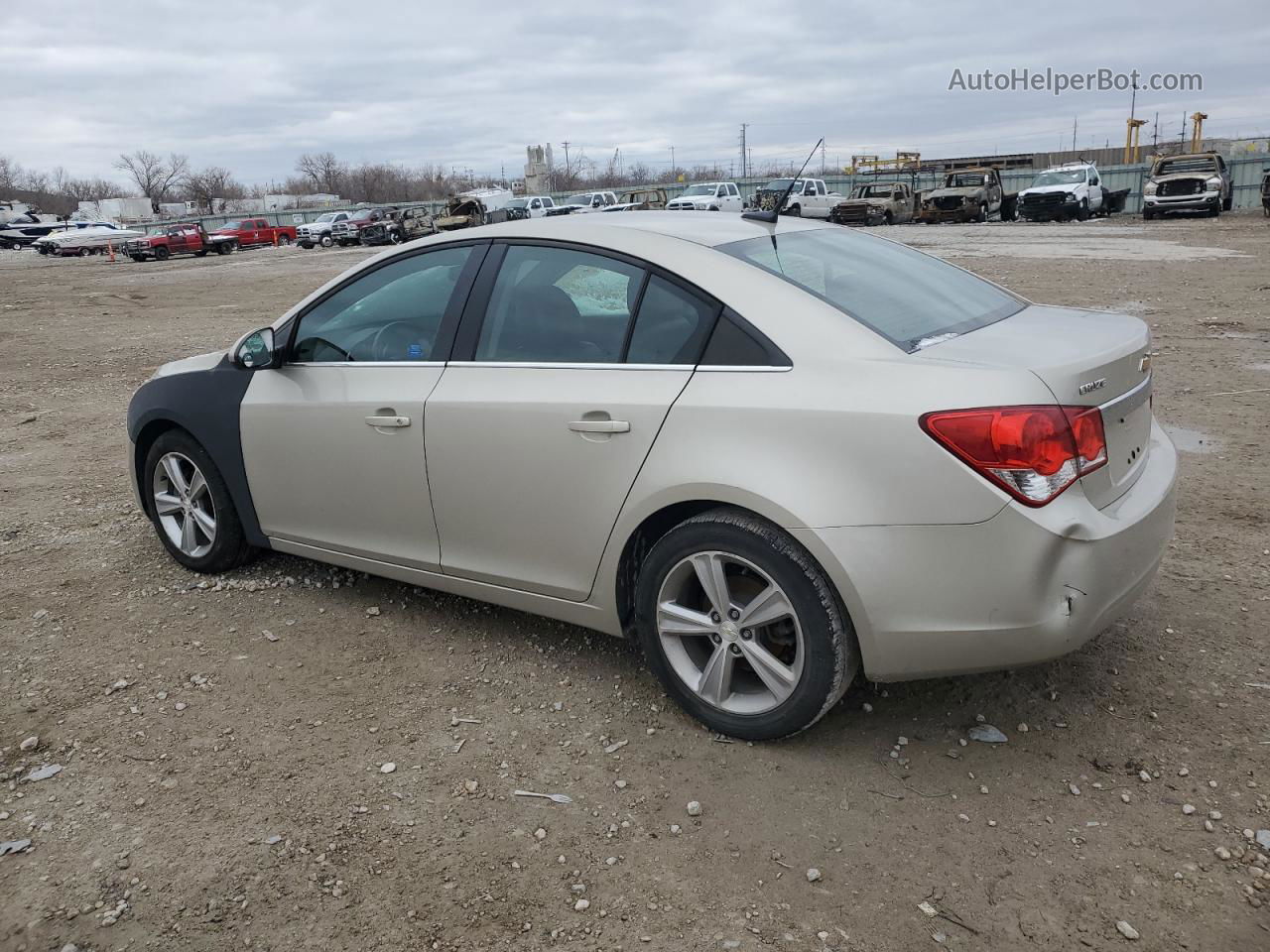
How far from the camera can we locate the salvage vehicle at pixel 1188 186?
99.5 ft

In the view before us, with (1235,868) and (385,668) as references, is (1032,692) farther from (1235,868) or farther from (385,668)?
(385,668)

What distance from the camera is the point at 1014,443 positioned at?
2.59 meters

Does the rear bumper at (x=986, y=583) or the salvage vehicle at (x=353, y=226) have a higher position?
the salvage vehicle at (x=353, y=226)

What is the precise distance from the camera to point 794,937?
237cm

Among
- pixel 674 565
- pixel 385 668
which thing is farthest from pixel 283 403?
pixel 674 565

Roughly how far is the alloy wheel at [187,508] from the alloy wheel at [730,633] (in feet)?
8.32

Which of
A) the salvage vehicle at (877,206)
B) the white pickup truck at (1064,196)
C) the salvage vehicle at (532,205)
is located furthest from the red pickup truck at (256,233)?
the white pickup truck at (1064,196)

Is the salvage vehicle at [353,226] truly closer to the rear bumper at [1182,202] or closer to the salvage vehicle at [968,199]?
the salvage vehicle at [968,199]

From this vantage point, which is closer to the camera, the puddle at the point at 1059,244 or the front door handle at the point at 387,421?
the front door handle at the point at 387,421

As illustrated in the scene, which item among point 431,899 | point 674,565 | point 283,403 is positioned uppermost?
point 283,403

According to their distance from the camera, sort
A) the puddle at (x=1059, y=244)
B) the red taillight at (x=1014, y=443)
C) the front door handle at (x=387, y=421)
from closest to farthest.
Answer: the red taillight at (x=1014, y=443), the front door handle at (x=387, y=421), the puddle at (x=1059, y=244)

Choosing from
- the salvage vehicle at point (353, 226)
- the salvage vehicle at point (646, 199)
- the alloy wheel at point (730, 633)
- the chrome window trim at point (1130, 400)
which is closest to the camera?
the chrome window trim at point (1130, 400)

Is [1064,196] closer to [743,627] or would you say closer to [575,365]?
[575,365]

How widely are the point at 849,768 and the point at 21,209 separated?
94414mm
